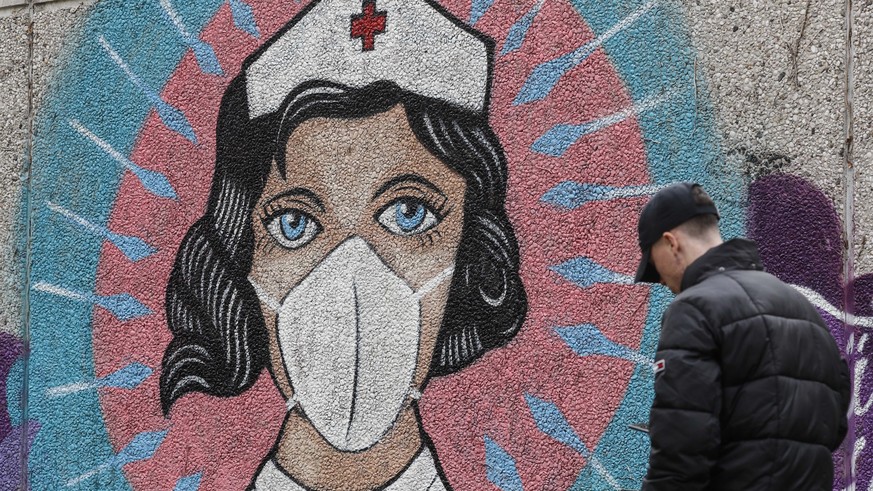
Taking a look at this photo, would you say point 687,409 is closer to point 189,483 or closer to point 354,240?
point 354,240

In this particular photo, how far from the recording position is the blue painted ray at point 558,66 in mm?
3990

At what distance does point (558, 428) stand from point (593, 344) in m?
0.33

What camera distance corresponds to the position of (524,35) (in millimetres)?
4152

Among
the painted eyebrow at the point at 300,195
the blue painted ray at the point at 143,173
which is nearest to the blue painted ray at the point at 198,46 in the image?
the blue painted ray at the point at 143,173

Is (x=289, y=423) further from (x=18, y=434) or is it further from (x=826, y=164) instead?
(x=826, y=164)

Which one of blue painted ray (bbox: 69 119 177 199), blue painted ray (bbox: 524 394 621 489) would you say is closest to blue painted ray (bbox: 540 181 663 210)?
blue painted ray (bbox: 524 394 621 489)

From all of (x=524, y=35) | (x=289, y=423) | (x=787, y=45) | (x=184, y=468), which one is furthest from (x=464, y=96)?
(x=184, y=468)

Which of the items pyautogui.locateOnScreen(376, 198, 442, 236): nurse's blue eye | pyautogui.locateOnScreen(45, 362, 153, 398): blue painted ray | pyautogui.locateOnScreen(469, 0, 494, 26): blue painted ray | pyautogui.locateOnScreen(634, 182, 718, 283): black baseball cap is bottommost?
pyautogui.locateOnScreen(45, 362, 153, 398): blue painted ray

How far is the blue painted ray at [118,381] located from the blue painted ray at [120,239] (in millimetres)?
487

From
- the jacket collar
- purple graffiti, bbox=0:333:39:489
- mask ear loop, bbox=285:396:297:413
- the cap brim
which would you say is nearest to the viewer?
the jacket collar

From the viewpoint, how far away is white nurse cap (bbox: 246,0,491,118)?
424cm

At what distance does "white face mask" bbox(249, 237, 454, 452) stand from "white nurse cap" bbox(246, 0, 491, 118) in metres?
0.69

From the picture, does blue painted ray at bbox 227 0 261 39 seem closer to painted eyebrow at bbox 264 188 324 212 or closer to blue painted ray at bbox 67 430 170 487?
painted eyebrow at bbox 264 188 324 212

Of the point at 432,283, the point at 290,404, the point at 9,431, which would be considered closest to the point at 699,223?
the point at 432,283
